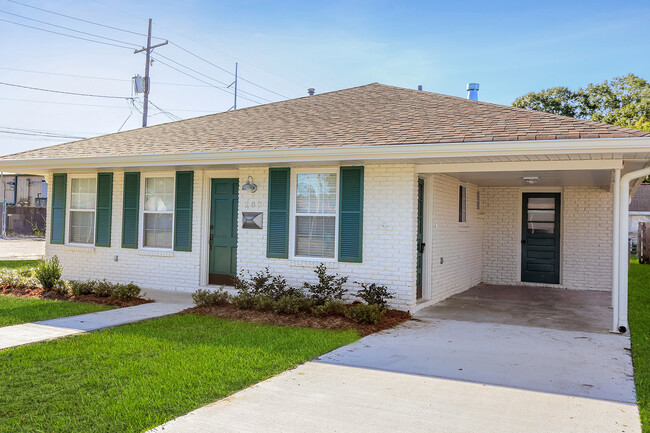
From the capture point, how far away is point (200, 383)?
4789mm

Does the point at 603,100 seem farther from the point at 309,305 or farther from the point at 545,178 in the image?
the point at 309,305

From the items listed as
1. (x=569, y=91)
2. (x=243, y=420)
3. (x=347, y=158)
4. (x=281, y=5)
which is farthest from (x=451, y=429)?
(x=569, y=91)

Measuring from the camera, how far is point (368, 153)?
311 inches

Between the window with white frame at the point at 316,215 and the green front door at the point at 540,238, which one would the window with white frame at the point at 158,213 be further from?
the green front door at the point at 540,238

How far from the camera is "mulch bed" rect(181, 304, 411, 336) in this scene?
7520 millimetres

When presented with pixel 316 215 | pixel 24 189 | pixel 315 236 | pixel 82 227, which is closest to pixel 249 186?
pixel 316 215

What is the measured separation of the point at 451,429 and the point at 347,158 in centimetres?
494

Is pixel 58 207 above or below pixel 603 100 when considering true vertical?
below

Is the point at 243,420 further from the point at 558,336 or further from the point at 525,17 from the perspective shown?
the point at 525,17

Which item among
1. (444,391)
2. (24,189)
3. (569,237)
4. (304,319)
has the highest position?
(24,189)

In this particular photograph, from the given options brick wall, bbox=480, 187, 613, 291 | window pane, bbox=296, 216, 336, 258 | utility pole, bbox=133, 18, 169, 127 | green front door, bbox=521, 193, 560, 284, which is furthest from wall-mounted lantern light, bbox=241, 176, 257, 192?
utility pole, bbox=133, 18, 169, 127

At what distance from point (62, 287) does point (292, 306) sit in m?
4.83

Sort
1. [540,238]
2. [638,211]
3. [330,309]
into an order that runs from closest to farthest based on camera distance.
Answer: [330,309] < [540,238] < [638,211]

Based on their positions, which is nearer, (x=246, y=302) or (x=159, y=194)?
(x=246, y=302)
